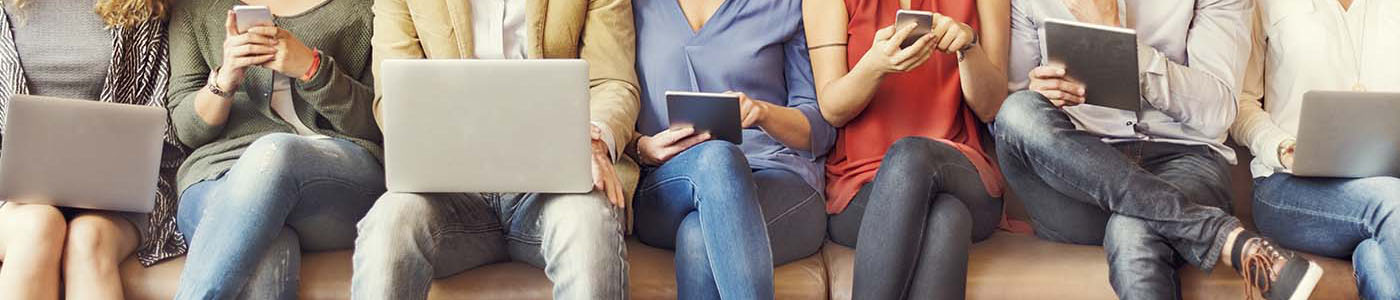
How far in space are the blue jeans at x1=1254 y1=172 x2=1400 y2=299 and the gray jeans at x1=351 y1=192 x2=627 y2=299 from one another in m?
1.05

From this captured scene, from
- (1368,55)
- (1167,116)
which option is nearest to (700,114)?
(1167,116)

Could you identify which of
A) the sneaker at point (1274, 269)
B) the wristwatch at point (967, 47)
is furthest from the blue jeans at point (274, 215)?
the sneaker at point (1274, 269)

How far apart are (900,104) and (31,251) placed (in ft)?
4.56

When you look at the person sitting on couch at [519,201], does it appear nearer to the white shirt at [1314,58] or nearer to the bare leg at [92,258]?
the bare leg at [92,258]

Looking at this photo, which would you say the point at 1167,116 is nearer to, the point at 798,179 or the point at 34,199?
the point at 798,179

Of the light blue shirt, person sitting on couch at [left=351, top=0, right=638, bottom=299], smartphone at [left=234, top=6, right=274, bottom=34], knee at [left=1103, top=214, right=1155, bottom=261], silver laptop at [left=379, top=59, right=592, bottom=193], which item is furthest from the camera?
the light blue shirt

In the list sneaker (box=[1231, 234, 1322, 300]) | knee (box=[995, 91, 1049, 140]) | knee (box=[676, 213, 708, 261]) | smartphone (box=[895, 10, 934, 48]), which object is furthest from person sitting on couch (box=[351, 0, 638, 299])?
sneaker (box=[1231, 234, 1322, 300])

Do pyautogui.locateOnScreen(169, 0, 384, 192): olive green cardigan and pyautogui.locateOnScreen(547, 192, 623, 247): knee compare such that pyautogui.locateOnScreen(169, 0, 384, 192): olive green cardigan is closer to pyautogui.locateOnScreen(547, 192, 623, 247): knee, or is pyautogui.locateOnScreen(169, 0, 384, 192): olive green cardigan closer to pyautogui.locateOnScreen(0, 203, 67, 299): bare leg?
pyautogui.locateOnScreen(0, 203, 67, 299): bare leg

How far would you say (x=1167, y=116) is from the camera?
2.39 metres

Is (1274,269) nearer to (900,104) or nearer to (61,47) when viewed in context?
(900,104)

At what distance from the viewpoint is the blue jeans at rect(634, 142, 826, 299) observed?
77.3 inches

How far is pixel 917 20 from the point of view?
7.03 ft

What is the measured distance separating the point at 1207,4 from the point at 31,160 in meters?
1.90

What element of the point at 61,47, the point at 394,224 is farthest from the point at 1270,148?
the point at 61,47
